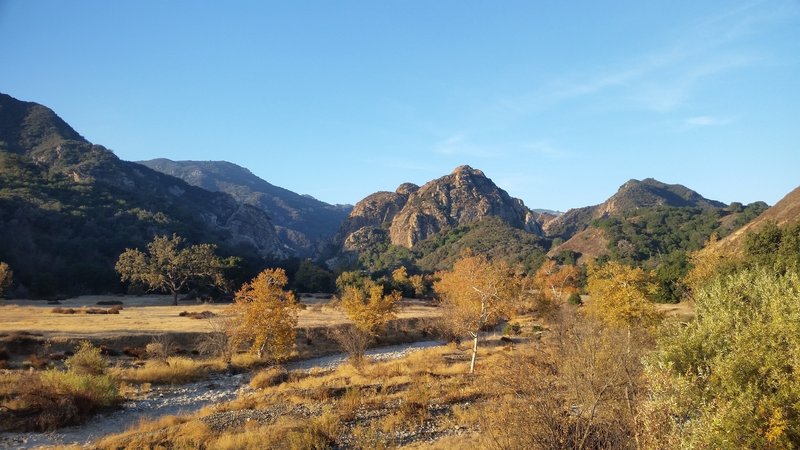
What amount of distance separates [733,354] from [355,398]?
1512cm

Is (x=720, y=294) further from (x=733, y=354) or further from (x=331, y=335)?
(x=331, y=335)

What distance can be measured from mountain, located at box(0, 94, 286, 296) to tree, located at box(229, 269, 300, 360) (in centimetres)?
5308

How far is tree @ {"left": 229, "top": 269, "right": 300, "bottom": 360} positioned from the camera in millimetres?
33750

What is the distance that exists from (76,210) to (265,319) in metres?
89.3

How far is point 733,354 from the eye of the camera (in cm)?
1216

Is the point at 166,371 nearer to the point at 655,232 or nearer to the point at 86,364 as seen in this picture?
the point at 86,364

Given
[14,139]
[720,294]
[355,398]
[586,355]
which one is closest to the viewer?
[586,355]

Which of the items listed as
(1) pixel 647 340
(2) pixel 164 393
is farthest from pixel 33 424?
(1) pixel 647 340

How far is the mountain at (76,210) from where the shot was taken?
77812mm

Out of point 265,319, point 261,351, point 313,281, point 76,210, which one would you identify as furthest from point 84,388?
point 76,210

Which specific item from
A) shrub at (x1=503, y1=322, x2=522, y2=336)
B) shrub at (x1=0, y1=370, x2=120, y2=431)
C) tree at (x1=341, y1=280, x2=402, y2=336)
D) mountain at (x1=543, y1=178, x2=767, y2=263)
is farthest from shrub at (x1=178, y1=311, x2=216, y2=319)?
mountain at (x1=543, y1=178, x2=767, y2=263)

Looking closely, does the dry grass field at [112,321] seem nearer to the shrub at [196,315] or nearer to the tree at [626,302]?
the shrub at [196,315]

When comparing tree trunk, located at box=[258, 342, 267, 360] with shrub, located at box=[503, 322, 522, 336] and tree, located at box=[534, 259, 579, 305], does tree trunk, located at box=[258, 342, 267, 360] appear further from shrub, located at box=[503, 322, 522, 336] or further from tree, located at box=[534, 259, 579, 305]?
tree, located at box=[534, 259, 579, 305]

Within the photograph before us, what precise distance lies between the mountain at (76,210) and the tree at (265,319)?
174 feet
